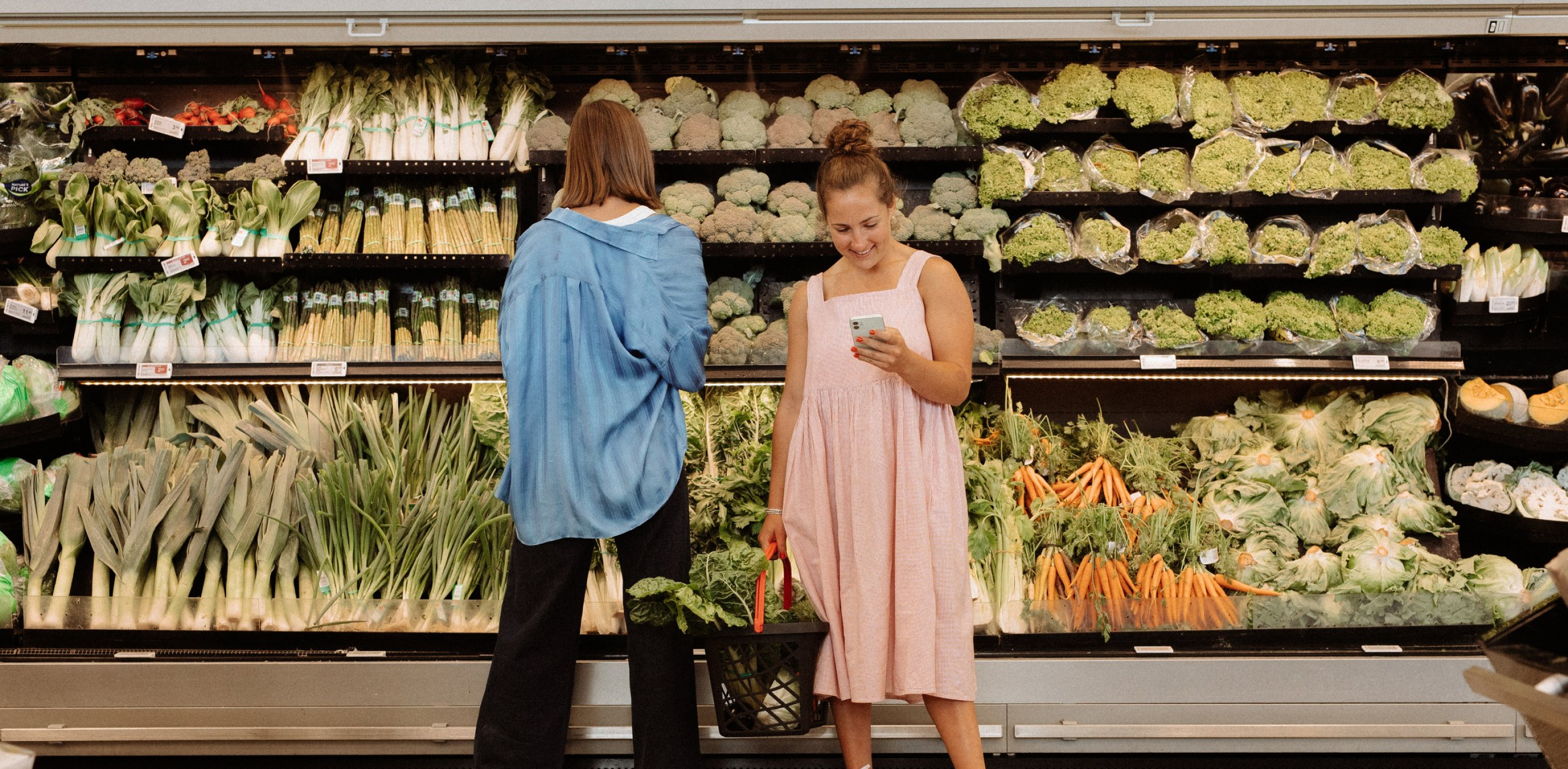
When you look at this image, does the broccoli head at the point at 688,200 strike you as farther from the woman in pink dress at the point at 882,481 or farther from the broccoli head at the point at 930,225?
the woman in pink dress at the point at 882,481

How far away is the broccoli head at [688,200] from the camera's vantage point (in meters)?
3.61

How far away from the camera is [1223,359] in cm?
357

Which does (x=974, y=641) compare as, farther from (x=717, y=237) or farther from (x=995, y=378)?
(x=717, y=237)

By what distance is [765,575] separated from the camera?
97.8 inches

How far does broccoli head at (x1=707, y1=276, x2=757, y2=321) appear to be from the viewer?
3.64 m

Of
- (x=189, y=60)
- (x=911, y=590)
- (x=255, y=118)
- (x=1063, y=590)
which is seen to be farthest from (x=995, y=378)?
(x=189, y=60)

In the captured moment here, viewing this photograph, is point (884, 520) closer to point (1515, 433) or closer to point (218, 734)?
point (218, 734)

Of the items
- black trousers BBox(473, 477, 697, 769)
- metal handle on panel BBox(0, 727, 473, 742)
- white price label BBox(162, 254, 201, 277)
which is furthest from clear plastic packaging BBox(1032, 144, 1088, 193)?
white price label BBox(162, 254, 201, 277)

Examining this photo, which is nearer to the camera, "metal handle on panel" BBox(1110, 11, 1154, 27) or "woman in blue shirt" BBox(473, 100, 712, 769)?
"woman in blue shirt" BBox(473, 100, 712, 769)

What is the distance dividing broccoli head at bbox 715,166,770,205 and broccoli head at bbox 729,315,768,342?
41 cm

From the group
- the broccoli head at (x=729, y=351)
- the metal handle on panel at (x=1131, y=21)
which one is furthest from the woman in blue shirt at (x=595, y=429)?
the metal handle on panel at (x=1131, y=21)

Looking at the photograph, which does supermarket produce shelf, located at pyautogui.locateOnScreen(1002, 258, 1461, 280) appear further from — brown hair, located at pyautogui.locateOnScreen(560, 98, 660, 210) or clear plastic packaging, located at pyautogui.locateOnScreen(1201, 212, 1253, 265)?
brown hair, located at pyautogui.locateOnScreen(560, 98, 660, 210)

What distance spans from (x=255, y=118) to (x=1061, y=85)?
2.96m

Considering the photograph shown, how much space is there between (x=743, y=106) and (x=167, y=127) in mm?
2068
